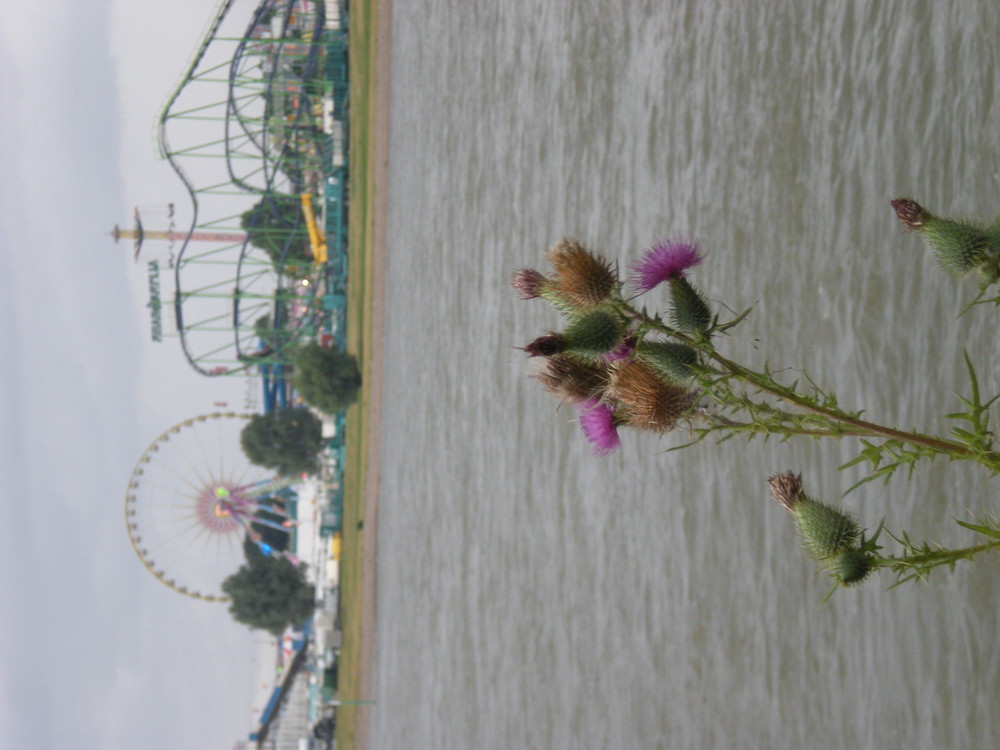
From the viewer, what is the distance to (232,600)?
1832 inches

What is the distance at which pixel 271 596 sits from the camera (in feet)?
149

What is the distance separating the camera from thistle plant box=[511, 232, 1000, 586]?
3.43 m

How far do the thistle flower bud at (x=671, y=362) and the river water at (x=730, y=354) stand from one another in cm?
323

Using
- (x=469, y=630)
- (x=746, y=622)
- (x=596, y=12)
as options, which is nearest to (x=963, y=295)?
(x=746, y=622)

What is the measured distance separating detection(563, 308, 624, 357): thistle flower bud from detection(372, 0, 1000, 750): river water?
339 cm

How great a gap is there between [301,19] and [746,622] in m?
33.6

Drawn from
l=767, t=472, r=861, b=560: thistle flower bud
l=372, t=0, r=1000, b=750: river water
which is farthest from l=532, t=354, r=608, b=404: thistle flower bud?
l=372, t=0, r=1000, b=750: river water

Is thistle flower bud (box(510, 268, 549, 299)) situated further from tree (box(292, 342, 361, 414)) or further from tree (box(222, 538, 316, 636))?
tree (box(222, 538, 316, 636))

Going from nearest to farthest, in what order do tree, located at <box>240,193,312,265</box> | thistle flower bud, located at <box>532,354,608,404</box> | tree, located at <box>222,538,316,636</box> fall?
thistle flower bud, located at <box>532,354,608,404</box>
tree, located at <box>240,193,312,265</box>
tree, located at <box>222,538,316,636</box>

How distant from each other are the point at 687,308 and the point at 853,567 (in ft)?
3.66

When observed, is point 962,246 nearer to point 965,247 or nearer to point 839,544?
point 965,247

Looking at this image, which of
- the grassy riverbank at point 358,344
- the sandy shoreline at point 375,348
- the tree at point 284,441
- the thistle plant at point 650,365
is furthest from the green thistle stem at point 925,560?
the tree at point 284,441

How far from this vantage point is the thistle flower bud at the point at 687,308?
3.87 metres

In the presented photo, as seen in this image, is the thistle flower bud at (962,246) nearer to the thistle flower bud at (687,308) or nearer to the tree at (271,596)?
the thistle flower bud at (687,308)
